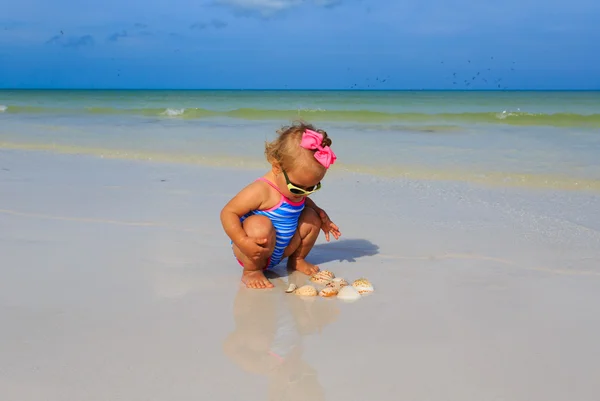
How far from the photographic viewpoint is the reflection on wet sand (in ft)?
6.88

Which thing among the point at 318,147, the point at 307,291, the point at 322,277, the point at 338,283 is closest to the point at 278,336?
the point at 307,291

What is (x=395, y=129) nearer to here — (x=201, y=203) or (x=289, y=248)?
(x=201, y=203)

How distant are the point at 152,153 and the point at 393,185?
3.78m

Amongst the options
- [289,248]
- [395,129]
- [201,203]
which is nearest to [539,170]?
[201,203]

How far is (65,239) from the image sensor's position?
3.93m

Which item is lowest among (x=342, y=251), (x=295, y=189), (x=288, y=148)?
(x=342, y=251)

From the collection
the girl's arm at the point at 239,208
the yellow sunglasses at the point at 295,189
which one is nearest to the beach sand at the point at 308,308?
the girl's arm at the point at 239,208

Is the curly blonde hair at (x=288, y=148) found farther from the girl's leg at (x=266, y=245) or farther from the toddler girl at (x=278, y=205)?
the girl's leg at (x=266, y=245)

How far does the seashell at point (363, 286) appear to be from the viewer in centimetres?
308

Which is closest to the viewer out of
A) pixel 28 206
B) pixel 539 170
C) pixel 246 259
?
pixel 246 259

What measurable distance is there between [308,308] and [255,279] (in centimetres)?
43

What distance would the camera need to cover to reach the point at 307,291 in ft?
9.98

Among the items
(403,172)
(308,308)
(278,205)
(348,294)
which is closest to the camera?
(308,308)

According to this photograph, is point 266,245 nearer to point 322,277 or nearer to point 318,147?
point 322,277
